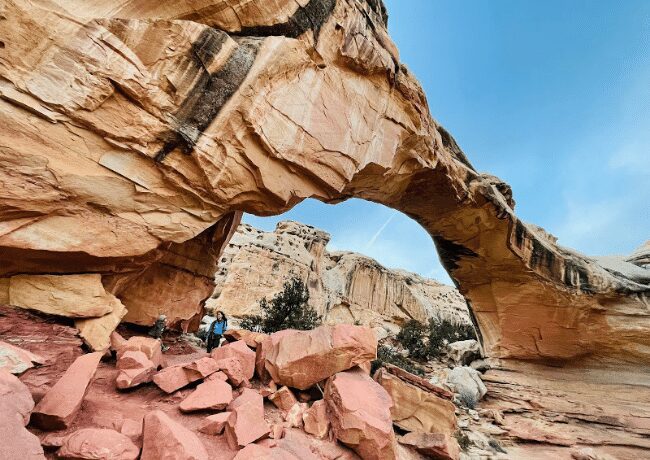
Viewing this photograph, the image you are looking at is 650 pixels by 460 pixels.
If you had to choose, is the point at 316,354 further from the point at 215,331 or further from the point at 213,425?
the point at 215,331

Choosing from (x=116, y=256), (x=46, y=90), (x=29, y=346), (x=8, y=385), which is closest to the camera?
(x=8, y=385)

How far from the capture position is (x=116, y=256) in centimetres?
464

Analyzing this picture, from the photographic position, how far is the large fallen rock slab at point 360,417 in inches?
145

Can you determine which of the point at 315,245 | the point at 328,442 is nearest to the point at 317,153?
the point at 328,442

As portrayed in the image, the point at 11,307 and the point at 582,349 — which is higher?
the point at 582,349

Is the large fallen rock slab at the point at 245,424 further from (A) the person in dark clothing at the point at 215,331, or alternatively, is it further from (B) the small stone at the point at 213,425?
(A) the person in dark clothing at the point at 215,331

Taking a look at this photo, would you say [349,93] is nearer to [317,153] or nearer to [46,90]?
[317,153]

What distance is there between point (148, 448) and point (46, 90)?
4.29 meters

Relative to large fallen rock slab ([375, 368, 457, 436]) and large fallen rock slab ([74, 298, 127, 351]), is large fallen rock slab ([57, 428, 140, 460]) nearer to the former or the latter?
large fallen rock slab ([74, 298, 127, 351])

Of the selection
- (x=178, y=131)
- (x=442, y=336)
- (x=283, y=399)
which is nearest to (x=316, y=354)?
(x=283, y=399)

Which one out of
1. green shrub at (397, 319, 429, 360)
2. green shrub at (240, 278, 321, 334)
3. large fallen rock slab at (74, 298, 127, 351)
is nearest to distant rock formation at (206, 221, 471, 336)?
green shrub at (397, 319, 429, 360)

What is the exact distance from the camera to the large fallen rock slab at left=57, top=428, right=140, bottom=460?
2.29 meters

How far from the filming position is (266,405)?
14.2 ft

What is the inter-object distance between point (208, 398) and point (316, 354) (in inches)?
65.0
